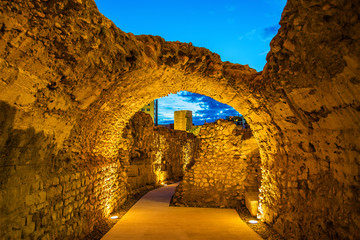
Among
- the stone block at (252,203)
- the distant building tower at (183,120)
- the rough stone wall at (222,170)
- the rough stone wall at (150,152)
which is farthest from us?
the distant building tower at (183,120)

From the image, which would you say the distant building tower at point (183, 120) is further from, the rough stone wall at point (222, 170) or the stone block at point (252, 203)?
the stone block at point (252, 203)

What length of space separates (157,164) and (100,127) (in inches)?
258

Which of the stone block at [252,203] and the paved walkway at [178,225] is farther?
the stone block at [252,203]

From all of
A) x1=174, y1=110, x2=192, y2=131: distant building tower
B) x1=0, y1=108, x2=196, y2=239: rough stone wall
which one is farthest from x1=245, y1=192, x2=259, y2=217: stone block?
x1=174, y1=110, x2=192, y2=131: distant building tower

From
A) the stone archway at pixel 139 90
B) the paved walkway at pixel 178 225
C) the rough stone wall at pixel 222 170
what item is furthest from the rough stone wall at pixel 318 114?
the rough stone wall at pixel 222 170

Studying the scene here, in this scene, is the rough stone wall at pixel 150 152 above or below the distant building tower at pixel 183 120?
below

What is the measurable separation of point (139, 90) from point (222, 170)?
3873 millimetres

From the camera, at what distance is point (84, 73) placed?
323 cm

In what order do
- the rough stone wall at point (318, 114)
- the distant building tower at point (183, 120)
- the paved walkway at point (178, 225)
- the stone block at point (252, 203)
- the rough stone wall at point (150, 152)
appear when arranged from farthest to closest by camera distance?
the distant building tower at point (183, 120) < the rough stone wall at point (150, 152) < the stone block at point (252, 203) < the paved walkway at point (178, 225) < the rough stone wall at point (318, 114)

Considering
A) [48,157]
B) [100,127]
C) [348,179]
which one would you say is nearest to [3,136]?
[48,157]

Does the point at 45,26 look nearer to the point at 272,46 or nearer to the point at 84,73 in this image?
the point at 84,73

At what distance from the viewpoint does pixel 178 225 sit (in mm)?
5258

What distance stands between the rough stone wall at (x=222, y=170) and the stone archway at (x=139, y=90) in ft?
5.98

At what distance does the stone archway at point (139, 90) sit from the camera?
233cm
